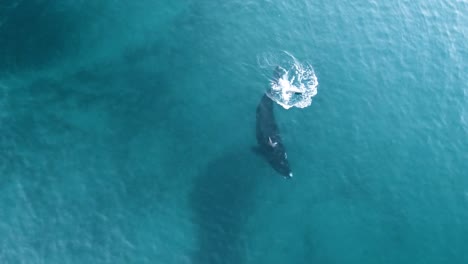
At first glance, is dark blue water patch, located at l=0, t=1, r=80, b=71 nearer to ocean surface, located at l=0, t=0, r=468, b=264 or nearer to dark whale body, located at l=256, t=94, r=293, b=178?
ocean surface, located at l=0, t=0, r=468, b=264

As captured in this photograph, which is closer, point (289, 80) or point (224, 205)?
point (224, 205)

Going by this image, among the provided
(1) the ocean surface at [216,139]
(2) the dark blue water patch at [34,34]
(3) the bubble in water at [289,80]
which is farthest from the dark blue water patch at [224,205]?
(2) the dark blue water patch at [34,34]

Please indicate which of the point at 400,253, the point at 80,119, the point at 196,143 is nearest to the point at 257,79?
the point at 196,143

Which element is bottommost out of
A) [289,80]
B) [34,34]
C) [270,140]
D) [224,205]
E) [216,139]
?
[224,205]

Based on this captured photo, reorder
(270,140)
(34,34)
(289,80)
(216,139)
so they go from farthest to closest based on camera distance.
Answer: (289,80) → (34,34) → (270,140) → (216,139)

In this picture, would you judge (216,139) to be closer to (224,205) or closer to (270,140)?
(270,140)

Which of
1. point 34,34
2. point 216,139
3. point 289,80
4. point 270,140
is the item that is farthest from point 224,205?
point 34,34

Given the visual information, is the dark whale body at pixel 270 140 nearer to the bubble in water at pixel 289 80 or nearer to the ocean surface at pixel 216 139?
the ocean surface at pixel 216 139
